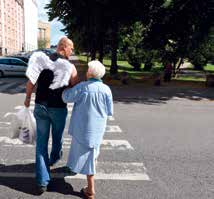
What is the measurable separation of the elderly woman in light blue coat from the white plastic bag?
698mm

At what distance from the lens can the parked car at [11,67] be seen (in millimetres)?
24062

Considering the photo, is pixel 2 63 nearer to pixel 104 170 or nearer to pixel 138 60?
pixel 138 60

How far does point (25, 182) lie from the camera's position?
457cm

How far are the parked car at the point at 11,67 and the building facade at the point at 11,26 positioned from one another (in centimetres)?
5329

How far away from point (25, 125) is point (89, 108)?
1096 millimetres

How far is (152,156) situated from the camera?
5852mm

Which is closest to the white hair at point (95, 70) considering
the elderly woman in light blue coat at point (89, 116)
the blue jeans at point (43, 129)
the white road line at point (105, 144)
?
the elderly woman in light blue coat at point (89, 116)

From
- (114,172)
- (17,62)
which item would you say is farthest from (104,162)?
(17,62)

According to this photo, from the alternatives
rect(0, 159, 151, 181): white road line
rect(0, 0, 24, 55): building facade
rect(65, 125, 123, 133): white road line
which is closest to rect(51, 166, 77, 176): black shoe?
rect(0, 159, 151, 181): white road line

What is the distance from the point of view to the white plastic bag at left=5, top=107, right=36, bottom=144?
4.52m

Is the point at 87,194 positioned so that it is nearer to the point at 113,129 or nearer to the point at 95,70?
the point at 95,70

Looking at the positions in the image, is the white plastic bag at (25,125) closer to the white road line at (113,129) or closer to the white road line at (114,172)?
the white road line at (114,172)

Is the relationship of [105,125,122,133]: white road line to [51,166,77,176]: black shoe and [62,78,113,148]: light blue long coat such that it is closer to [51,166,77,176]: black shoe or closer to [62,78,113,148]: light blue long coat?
[51,166,77,176]: black shoe

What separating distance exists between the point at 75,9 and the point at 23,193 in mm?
16061
